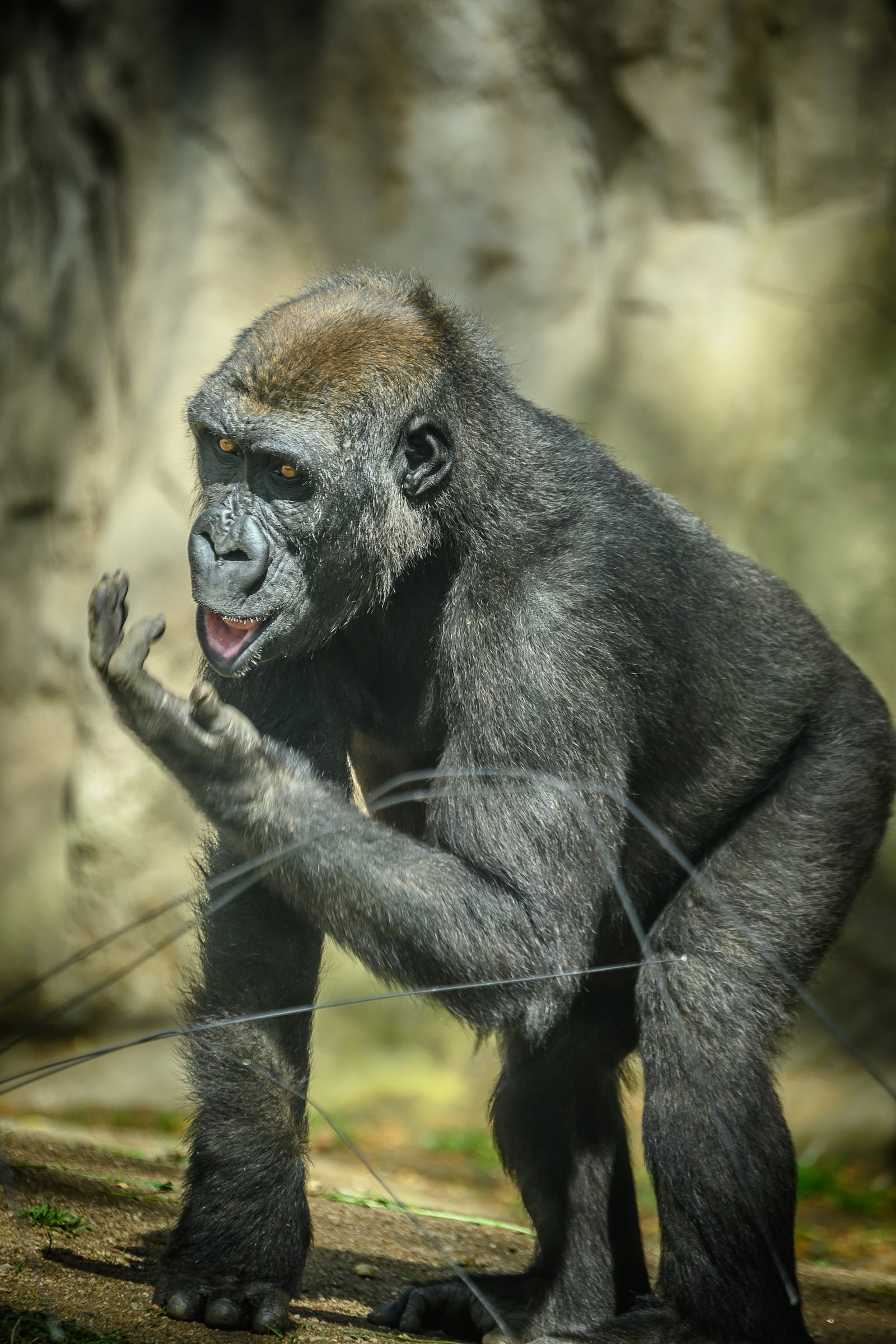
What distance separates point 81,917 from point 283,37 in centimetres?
523

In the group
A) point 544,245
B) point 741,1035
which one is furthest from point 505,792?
point 544,245

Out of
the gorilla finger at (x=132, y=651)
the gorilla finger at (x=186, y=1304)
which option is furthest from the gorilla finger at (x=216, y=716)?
the gorilla finger at (x=186, y=1304)

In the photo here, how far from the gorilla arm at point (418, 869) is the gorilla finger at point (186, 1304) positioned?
941 millimetres

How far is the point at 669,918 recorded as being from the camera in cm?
377

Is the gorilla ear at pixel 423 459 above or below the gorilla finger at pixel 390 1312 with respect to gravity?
above

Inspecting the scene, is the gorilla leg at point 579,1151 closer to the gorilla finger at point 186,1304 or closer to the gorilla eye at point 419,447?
the gorilla finger at point 186,1304

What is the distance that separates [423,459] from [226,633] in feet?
2.46

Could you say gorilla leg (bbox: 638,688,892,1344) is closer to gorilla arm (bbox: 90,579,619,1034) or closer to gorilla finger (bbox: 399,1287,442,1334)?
gorilla arm (bbox: 90,579,619,1034)

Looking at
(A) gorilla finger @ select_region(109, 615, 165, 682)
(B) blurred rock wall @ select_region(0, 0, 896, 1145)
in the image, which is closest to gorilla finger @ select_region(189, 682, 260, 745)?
(A) gorilla finger @ select_region(109, 615, 165, 682)

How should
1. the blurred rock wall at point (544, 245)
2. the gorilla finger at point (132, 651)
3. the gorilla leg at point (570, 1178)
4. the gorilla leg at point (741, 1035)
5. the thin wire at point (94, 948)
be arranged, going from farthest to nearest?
1. the blurred rock wall at point (544, 245)
2. the gorilla leg at point (570, 1178)
3. the gorilla leg at point (741, 1035)
4. the gorilla finger at point (132, 651)
5. the thin wire at point (94, 948)

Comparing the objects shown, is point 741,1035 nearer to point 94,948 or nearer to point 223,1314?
point 223,1314

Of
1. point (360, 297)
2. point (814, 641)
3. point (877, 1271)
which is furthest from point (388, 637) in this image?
point (877, 1271)

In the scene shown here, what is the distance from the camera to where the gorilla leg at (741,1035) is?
3441 mm

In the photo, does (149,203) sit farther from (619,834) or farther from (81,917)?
(619,834)
